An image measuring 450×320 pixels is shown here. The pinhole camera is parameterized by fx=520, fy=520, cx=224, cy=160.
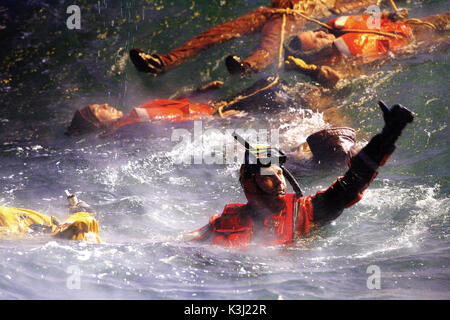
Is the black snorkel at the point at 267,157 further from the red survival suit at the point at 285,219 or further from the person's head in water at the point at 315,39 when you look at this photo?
the person's head in water at the point at 315,39

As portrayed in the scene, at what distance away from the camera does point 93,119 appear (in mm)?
8078

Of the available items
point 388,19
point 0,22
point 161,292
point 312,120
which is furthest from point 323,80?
point 0,22

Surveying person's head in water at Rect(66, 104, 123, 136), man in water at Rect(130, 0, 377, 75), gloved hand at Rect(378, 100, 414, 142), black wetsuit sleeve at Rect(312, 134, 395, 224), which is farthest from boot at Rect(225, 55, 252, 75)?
gloved hand at Rect(378, 100, 414, 142)

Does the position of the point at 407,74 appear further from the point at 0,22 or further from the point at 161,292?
the point at 0,22

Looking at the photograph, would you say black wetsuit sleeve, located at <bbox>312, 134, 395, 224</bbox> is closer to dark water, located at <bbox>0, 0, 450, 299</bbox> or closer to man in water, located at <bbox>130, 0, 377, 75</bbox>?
dark water, located at <bbox>0, 0, 450, 299</bbox>

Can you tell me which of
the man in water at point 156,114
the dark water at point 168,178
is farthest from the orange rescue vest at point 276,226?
the man in water at point 156,114

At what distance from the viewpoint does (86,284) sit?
325 centimetres

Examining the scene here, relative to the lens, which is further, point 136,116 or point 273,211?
point 136,116

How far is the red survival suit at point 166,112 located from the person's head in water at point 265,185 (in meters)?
4.27

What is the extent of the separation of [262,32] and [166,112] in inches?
96.4

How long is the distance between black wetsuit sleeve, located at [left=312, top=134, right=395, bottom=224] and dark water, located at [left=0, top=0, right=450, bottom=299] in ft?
1.27

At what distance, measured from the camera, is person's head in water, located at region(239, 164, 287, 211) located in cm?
361

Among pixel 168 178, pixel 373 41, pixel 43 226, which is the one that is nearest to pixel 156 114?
pixel 168 178

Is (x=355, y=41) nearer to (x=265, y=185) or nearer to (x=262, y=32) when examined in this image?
(x=262, y=32)
